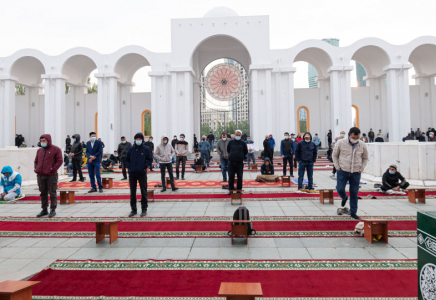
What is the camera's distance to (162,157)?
326 inches

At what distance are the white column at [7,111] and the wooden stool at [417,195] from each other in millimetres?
23176

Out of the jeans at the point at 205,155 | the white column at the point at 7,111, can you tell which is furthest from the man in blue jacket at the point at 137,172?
the white column at the point at 7,111

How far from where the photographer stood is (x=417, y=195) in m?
6.54

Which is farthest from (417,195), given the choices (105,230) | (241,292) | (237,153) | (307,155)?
(105,230)

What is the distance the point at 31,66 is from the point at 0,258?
23531 mm

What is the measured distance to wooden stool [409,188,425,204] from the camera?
640 cm

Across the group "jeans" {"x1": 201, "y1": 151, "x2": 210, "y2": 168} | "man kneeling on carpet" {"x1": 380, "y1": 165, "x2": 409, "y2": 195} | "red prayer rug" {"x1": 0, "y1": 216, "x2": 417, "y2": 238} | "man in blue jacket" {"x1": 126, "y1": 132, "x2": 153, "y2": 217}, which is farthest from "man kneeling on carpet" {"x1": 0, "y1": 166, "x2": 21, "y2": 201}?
"man kneeling on carpet" {"x1": 380, "y1": 165, "x2": 409, "y2": 195}

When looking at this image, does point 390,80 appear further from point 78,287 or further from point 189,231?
point 78,287

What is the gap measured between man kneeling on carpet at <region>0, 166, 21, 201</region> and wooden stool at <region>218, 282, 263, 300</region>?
7271mm

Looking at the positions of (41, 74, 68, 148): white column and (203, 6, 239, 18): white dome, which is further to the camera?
(203, 6, 239, 18): white dome

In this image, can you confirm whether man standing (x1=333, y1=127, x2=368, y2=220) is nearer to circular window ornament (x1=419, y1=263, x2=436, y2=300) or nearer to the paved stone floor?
the paved stone floor

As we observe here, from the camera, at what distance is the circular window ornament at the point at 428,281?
6.42ft

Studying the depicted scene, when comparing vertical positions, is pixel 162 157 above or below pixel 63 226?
above

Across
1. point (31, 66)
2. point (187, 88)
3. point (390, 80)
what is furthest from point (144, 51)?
point (390, 80)
